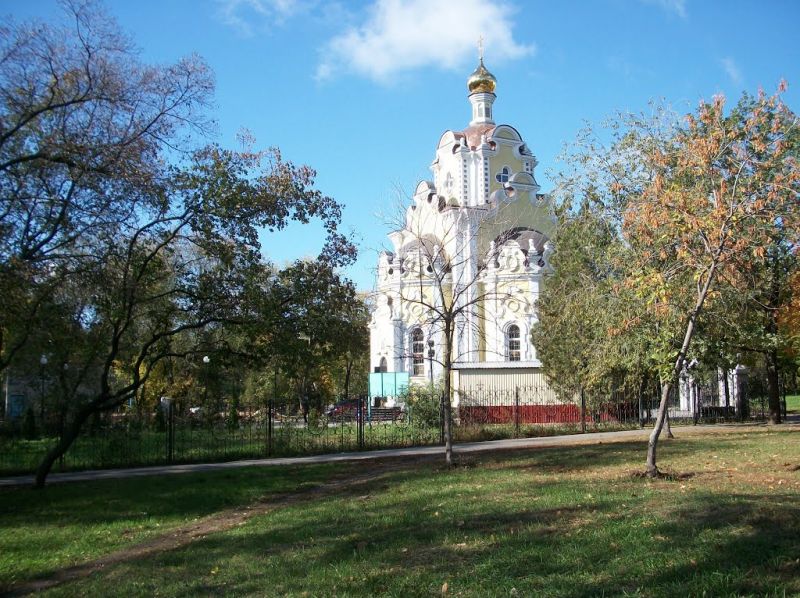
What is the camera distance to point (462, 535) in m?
7.67

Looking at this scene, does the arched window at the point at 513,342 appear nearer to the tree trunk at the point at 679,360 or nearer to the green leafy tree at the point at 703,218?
the green leafy tree at the point at 703,218

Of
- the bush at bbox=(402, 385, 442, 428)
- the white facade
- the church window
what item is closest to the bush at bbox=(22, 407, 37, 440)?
the bush at bbox=(402, 385, 442, 428)

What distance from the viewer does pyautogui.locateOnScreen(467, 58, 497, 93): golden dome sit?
181 feet

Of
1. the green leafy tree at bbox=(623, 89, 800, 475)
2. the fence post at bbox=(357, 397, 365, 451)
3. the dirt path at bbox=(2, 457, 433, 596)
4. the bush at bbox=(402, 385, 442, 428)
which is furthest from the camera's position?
the bush at bbox=(402, 385, 442, 428)

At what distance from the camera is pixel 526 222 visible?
166ft

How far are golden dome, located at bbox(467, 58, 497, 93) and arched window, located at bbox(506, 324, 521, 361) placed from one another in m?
19.7

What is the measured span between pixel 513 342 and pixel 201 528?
38178 millimetres

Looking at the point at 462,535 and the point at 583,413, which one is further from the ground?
the point at 583,413

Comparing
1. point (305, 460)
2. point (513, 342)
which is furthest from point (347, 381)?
point (305, 460)

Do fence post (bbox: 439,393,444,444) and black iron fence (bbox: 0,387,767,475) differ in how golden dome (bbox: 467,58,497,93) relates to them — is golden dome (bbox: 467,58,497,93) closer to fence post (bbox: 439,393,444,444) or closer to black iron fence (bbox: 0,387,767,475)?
black iron fence (bbox: 0,387,767,475)

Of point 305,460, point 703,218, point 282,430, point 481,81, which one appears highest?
point 481,81

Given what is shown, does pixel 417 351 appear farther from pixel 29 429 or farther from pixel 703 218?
pixel 703 218

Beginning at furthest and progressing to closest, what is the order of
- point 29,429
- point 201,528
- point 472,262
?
point 472,262 → point 29,429 → point 201,528

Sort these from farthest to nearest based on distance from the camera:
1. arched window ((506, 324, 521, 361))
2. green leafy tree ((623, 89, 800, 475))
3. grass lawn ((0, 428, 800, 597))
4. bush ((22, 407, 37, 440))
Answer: arched window ((506, 324, 521, 361)) → bush ((22, 407, 37, 440)) → green leafy tree ((623, 89, 800, 475)) → grass lawn ((0, 428, 800, 597))
